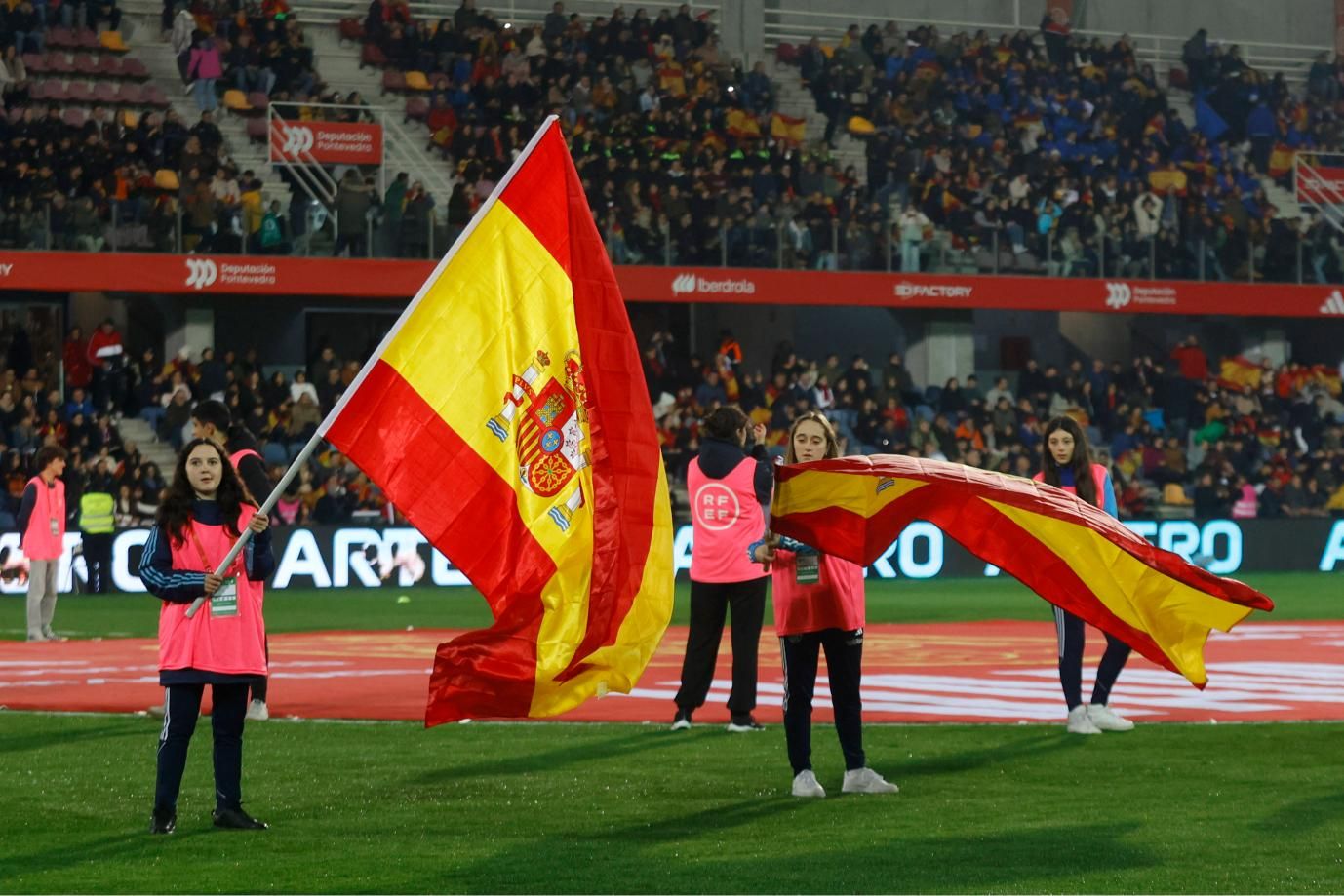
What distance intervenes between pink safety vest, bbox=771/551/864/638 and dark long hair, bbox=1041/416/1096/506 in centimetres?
291

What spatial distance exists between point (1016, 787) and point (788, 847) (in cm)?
217

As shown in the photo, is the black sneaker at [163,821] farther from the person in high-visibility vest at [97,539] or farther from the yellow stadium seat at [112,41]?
the yellow stadium seat at [112,41]

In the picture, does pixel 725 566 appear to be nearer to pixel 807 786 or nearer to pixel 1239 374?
pixel 807 786

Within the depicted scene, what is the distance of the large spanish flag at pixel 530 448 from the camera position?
8688 millimetres

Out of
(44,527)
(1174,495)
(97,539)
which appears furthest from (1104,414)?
(44,527)

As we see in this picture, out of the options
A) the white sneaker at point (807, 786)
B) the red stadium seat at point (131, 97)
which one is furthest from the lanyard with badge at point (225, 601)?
the red stadium seat at point (131, 97)

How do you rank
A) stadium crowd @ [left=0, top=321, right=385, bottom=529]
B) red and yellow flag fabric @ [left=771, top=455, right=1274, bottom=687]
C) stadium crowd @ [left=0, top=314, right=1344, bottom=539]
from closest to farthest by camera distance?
1. red and yellow flag fabric @ [left=771, top=455, right=1274, bottom=687]
2. stadium crowd @ [left=0, top=321, right=385, bottom=529]
3. stadium crowd @ [left=0, top=314, right=1344, bottom=539]

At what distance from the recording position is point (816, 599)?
10.1m

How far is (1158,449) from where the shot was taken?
37.4 m

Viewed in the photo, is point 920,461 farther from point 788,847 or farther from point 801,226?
point 801,226

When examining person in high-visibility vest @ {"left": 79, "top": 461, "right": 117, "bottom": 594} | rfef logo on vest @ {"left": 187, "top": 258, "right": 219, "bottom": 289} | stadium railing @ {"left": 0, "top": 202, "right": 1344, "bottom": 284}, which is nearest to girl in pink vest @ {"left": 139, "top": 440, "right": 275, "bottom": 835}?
person in high-visibility vest @ {"left": 79, "top": 461, "right": 117, "bottom": 594}

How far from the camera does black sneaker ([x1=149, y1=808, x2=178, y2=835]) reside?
8.97 meters

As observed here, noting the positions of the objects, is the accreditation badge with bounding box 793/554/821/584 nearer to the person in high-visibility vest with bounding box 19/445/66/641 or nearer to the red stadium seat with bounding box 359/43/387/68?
the person in high-visibility vest with bounding box 19/445/66/641

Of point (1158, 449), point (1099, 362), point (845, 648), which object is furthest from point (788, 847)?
point (1099, 362)
